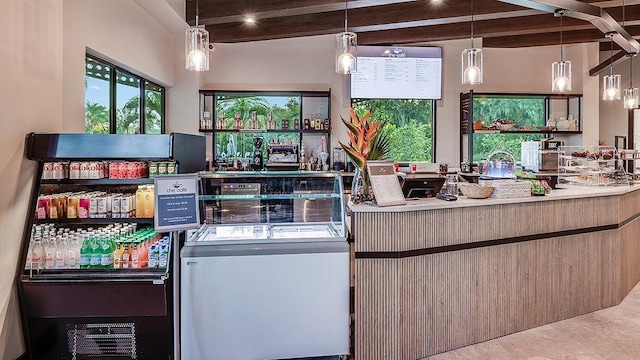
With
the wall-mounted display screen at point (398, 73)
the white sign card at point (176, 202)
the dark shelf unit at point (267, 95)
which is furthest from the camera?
the wall-mounted display screen at point (398, 73)

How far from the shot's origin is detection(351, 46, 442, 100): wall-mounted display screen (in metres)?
6.77

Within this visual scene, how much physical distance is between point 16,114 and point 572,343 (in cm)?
417

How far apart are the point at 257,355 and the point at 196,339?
0.41 m

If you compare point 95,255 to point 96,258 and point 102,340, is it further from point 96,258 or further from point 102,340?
point 102,340

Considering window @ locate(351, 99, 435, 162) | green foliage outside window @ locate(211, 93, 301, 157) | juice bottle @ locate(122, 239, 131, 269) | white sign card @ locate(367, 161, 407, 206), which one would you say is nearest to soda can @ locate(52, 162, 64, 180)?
juice bottle @ locate(122, 239, 131, 269)

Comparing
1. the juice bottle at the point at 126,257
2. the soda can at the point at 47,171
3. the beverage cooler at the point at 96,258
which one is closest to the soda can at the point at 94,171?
the beverage cooler at the point at 96,258

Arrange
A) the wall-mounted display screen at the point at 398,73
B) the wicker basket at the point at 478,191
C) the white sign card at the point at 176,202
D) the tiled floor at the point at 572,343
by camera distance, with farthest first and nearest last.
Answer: the wall-mounted display screen at the point at 398,73
the wicker basket at the point at 478,191
the tiled floor at the point at 572,343
the white sign card at the point at 176,202

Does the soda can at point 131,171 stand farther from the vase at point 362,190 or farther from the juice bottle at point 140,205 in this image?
the vase at point 362,190

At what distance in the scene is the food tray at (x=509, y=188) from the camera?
3.26 m

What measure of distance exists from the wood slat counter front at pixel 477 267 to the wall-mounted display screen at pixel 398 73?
11.6 ft

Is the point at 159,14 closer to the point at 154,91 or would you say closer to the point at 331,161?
the point at 154,91

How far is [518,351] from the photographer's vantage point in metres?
3.00

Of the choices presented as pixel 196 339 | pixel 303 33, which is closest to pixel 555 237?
pixel 196 339

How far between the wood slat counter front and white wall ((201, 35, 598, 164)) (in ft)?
11.5
